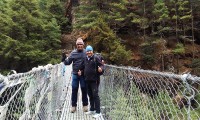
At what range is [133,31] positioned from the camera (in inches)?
734

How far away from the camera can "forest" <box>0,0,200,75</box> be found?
15648 mm

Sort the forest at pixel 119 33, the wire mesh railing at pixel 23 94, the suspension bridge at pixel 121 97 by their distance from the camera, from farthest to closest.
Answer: the forest at pixel 119 33
the suspension bridge at pixel 121 97
the wire mesh railing at pixel 23 94

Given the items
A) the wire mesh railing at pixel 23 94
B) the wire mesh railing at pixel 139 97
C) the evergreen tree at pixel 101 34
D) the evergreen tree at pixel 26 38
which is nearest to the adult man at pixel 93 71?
the wire mesh railing at pixel 139 97

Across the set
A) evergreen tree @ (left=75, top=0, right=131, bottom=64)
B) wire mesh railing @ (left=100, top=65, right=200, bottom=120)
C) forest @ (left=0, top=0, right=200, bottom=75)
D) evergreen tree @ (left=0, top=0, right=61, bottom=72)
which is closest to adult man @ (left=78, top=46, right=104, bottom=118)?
wire mesh railing @ (left=100, top=65, right=200, bottom=120)

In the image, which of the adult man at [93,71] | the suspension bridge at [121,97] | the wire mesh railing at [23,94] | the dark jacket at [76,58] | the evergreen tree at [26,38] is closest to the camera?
the wire mesh railing at [23,94]

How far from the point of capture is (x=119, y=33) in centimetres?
1884

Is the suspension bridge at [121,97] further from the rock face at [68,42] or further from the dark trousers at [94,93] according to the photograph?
the rock face at [68,42]

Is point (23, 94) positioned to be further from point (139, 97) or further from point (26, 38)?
point (26, 38)

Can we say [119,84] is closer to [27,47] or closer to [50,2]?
[27,47]

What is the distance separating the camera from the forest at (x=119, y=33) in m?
15.6

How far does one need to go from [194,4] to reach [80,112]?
45.9 ft

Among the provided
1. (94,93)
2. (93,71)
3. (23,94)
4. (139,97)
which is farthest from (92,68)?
(23,94)

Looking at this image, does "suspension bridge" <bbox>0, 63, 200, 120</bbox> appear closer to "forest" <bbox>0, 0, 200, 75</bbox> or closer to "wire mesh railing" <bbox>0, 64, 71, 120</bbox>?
"wire mesh railing" <bbox>0, 64, 71, 120</bbox>

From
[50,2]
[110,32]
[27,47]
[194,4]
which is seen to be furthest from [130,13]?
[50,2]
